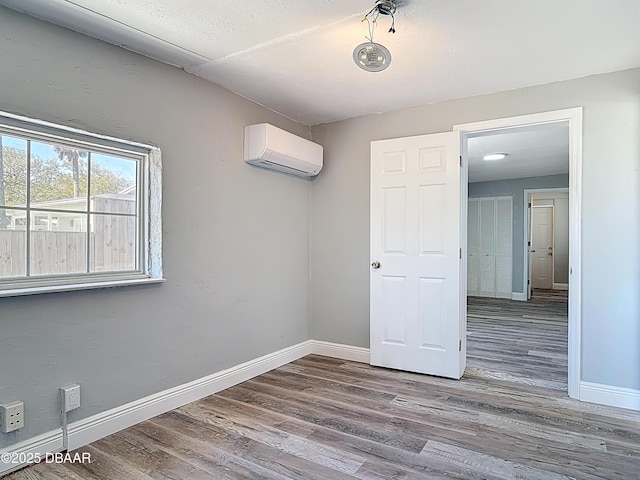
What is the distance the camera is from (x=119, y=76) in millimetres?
2270

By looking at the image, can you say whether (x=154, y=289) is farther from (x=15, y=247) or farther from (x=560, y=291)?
(x=560, y=291)

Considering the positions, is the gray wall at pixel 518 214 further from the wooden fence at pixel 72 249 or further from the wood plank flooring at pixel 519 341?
the wooden fence at pixel 72 249

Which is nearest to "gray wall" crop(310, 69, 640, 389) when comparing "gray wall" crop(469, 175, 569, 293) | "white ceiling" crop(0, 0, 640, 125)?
"white ceiling" crop(0, 0, 640, 125)

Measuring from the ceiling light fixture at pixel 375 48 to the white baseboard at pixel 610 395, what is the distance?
258 cm

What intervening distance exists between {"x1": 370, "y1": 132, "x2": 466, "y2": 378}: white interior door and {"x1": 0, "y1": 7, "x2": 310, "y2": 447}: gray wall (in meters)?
0.84

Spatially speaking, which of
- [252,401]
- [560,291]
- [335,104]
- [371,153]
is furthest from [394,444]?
[560,291]

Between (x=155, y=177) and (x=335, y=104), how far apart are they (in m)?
1.64

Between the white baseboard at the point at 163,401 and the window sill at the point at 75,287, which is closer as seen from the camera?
the window sill at the point at 75,287

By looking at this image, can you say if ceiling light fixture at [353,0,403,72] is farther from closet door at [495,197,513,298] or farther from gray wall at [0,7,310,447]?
closet door at [495,197,513,298]

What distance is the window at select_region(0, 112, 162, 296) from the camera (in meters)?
1.89

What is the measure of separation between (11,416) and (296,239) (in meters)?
2.46

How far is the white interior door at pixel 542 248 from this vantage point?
9.31 m

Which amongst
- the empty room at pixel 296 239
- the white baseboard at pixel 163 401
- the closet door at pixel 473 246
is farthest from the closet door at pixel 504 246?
the white baseboard at pixel 163 401

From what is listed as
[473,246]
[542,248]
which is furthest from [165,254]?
[542,248]
